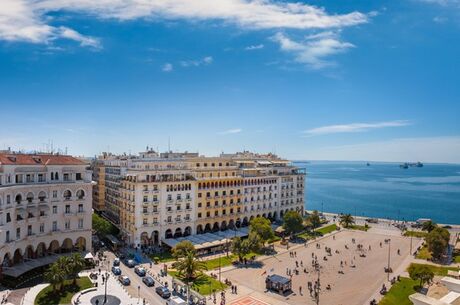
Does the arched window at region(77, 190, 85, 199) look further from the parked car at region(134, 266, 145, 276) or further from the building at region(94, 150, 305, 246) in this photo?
the parked car at region(134, 266, 145, 276)

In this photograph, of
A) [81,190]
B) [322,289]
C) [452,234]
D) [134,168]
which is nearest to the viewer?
Result: [322,289]

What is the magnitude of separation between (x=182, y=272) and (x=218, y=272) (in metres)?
6.49

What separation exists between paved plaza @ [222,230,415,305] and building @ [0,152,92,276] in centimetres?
2996

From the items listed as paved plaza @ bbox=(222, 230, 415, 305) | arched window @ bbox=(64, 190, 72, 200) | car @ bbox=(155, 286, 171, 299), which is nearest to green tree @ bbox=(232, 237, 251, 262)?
paved plaza @ bbox=(222, 230, 415, 305)

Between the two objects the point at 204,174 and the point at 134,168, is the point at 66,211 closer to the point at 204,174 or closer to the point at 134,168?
the point at 134,168

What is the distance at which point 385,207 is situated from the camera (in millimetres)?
173500

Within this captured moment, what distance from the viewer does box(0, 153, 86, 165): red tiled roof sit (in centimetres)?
6230

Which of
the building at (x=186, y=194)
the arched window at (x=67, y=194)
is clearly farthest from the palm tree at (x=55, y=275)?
the building at (x=186, y=194)

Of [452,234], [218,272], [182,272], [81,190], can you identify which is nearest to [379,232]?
[452,234]

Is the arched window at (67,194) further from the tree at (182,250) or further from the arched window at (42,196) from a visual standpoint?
the tree at (182,250)

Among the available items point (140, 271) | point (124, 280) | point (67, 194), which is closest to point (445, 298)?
point (124, 280)

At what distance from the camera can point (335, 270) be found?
68625mm

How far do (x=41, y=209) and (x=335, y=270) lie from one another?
2115 inches

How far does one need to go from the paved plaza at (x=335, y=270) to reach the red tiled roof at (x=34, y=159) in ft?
121
